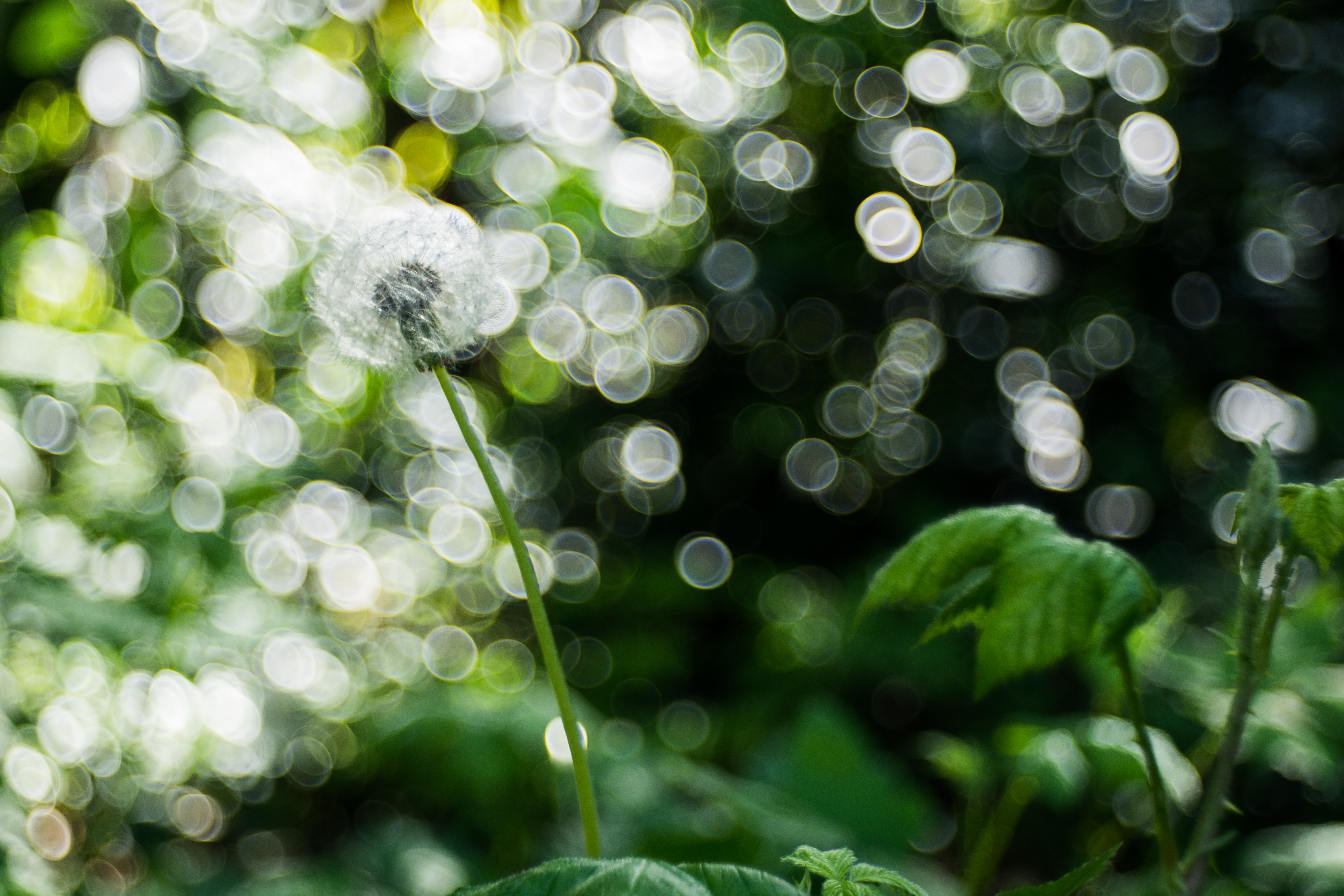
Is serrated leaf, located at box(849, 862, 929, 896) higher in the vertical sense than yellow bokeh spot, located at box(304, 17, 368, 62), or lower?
lower

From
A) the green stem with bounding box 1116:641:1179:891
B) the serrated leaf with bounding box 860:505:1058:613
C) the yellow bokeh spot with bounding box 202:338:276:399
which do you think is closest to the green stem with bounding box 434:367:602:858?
the serrated leaf with bounding box 860:505:1058:613

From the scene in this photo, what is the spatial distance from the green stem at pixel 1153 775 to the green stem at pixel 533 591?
0.46 meters

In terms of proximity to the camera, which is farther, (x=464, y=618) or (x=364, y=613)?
(x=464, y=618)

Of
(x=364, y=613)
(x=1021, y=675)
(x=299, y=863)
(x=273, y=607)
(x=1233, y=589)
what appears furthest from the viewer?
(x=364, y=613)

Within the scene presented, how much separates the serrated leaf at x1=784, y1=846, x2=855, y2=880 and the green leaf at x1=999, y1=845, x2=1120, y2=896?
0.11 meters

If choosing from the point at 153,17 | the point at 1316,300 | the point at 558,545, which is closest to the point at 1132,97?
the point at 1316,300

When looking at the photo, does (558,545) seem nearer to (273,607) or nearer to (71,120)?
(273,607)

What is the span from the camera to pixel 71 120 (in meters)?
2.18

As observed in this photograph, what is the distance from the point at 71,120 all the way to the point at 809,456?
250 centimetres

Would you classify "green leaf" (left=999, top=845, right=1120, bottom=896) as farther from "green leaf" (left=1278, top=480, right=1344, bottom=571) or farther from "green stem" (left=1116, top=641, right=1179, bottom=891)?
"green leaf" (left=1278, top=480, right=1344, bottom=571)

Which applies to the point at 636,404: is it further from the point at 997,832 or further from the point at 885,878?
the point at 885,878

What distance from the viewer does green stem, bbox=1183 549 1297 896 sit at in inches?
24.2

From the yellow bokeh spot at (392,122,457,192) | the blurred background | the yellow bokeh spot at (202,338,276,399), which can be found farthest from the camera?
the yellow bokeh spot at (392,122,457,192)

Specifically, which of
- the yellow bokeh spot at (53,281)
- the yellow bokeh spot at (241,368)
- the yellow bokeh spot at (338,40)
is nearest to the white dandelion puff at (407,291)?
the yellow bokeh spot at (53,281)
